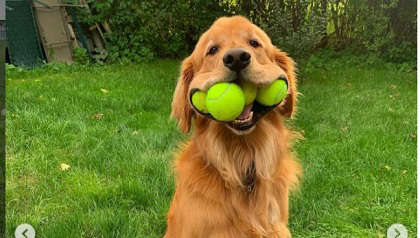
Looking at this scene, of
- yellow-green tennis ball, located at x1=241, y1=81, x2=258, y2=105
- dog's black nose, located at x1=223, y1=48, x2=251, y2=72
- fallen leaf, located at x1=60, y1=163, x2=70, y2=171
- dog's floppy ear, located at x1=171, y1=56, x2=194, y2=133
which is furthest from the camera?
fallen leaf, located at x1=60, y1=163, x2=70, y2=171

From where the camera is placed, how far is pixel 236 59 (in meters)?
1.87

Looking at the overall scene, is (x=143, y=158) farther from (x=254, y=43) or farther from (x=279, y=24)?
(x=279, y=24)

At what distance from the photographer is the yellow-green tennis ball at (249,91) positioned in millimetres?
1970

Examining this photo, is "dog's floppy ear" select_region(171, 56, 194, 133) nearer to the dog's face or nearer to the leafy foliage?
the dog's face

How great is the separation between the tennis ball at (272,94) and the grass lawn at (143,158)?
49.5 inches

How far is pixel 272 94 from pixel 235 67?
0.23 meters

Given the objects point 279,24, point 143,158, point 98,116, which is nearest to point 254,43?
point 143,158

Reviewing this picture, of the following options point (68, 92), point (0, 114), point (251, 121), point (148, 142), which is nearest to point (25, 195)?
point (148, 142)

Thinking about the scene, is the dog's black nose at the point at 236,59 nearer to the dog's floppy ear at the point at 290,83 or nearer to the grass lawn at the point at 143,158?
the dog's floppy ear at the point at 290,83

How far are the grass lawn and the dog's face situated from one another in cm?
103

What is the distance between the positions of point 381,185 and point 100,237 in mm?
2139

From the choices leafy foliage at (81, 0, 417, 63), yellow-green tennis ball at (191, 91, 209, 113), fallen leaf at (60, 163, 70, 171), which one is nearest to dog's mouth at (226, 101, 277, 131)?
yellow-green tennis ball at (191, 91, 209, 113)

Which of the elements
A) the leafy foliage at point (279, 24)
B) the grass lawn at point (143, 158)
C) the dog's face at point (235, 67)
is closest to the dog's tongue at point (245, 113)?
the dog's face at point (235, 67)

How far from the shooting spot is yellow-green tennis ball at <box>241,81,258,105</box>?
197cm
